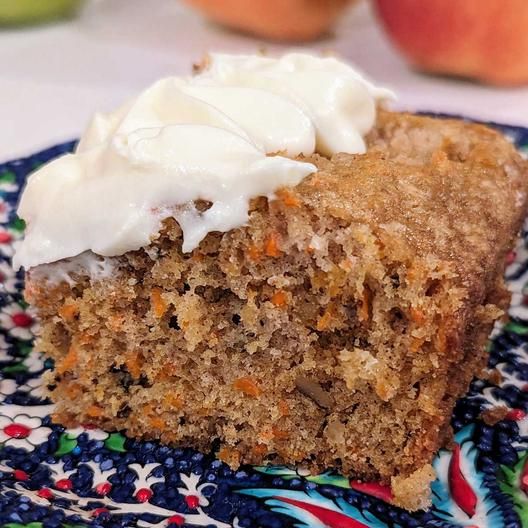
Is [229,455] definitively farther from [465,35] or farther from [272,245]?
[465,35]

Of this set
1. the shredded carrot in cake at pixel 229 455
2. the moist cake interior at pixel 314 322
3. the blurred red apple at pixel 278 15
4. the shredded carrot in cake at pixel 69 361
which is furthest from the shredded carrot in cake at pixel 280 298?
the blurred red apple at pixel 278 15

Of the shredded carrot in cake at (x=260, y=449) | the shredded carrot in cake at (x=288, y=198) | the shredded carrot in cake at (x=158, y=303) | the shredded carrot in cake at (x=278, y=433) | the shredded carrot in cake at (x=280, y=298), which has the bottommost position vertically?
the shredded carrot in cake at (x=260, y=449)

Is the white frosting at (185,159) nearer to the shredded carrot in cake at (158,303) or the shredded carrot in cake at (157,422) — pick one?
the shredded carrot in cake at (158,303)

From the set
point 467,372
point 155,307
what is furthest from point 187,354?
point 467,372

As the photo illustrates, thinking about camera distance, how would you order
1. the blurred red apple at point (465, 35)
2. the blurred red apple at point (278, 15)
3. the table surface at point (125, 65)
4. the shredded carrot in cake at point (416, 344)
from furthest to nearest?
the blurred red apple at point (278, 15) → the table surface at point (125, 65) → the blurred red apple at point (465, 35) → the shredded carrot in cake at point (416, 344)

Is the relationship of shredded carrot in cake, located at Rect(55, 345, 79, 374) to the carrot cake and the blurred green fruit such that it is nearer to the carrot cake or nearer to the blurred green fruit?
the carrot cake

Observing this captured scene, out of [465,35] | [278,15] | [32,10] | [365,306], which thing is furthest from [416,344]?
[32,10]
